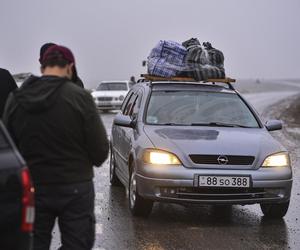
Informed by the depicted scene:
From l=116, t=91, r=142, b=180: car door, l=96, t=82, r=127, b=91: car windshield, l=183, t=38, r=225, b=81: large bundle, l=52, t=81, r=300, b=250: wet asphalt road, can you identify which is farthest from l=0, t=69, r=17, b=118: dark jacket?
l=96, t=82, r=127, b=91: car windshield

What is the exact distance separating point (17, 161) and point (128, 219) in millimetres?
4036

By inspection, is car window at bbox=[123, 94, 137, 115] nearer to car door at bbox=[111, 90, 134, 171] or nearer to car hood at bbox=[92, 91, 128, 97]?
car door at bbox=[111, 90, 134, 171]

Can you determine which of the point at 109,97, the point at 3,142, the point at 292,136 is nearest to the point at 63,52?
the point at 3,142

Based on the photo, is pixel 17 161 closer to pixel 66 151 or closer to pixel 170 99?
pixel 66 151

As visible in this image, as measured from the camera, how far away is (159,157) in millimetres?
7332

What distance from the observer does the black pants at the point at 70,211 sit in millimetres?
4172

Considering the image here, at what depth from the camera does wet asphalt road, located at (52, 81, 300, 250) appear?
660 centimetres

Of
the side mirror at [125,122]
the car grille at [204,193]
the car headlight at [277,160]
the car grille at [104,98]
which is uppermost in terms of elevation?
the side mirror at [125,122]

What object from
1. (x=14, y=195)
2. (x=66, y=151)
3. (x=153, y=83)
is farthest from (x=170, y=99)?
(x=14, y=195)

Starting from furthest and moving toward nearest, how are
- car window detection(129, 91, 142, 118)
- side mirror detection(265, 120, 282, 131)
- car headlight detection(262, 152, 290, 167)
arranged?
car window detection(129, 91, 142, 118) → side mirror detection(265, 120, 282, 131) → car headlight detection(262, 152, 290, 167)

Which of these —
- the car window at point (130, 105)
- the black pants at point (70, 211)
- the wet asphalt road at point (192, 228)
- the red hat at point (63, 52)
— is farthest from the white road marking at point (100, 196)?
the red hat at point (63, 52)

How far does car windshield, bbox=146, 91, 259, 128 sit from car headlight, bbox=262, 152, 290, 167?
0.87 m

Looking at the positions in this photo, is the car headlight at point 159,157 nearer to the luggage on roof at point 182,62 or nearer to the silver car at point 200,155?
the silver car at point 200,155

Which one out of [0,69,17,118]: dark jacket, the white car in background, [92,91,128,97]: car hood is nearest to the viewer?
[0,69,17,118]: dark jacket
